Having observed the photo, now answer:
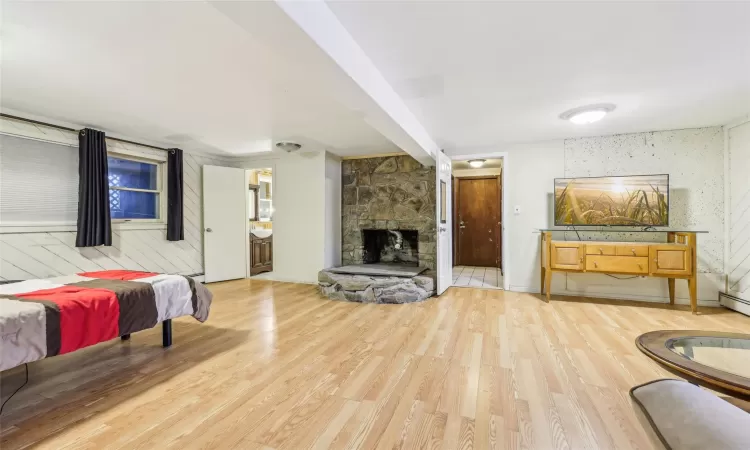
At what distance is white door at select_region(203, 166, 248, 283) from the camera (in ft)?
17.0

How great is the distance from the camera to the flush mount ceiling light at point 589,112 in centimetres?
305

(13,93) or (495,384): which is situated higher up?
(13,93)

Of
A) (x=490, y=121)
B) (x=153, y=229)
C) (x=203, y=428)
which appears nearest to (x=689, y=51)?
(x=490, y=121)

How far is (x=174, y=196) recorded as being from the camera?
472cm

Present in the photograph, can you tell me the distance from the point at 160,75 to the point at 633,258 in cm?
504

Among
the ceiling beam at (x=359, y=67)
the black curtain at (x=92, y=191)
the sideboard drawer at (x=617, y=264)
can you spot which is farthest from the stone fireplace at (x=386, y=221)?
the black curtain at (x=92, y=191)

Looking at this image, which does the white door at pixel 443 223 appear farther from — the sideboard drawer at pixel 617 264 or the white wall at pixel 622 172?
the sideboard drawer at pixel 617 264

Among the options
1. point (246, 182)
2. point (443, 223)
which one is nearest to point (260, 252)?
point (246, 182)

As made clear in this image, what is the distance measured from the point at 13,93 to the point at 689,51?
17.6 ft

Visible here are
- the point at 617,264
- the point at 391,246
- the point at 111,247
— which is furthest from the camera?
the point at 391,246

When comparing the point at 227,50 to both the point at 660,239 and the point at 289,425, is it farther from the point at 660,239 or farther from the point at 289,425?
the point at 660,239

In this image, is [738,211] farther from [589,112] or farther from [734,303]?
[589,112]

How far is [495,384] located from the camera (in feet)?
6.38

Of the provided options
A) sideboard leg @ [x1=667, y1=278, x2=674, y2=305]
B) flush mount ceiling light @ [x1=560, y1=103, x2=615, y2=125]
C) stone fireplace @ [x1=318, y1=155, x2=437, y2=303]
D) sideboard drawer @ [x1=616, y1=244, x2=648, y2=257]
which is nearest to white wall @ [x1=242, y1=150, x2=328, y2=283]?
stone fireplace @ [x1=318, y1=155, x2=437, y2=303]
